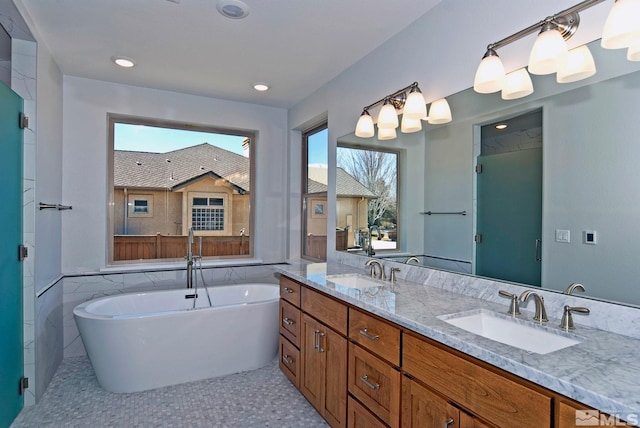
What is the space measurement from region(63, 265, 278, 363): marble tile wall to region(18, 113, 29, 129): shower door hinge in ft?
4.59

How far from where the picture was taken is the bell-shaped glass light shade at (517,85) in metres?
1.60

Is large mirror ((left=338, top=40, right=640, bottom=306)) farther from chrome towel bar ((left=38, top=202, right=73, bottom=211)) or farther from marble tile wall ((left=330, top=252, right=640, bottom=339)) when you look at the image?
chrome towel bar ((left=38, top=202, right=73, bottom=211))

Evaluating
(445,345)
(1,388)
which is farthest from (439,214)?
(1,388)

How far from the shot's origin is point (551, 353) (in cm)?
108

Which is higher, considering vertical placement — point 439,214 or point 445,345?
point 439,214

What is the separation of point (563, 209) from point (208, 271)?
3229 millimetres

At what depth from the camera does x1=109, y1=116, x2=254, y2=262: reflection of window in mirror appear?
3584 mm

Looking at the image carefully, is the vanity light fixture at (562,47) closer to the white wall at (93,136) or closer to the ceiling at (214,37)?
the ceiling at (214,37)

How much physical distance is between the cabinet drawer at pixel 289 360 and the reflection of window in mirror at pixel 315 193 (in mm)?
1111

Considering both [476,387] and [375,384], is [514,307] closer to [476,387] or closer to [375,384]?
[476,387]

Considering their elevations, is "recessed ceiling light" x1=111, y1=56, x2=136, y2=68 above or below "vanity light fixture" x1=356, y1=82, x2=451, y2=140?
above

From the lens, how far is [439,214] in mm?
2123

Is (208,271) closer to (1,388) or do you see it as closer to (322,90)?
(1,388)

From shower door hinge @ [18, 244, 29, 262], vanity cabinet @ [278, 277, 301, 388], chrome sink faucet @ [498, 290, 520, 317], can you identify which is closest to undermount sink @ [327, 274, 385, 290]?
vanity cabinet @ [278, 277, 301, 388]
